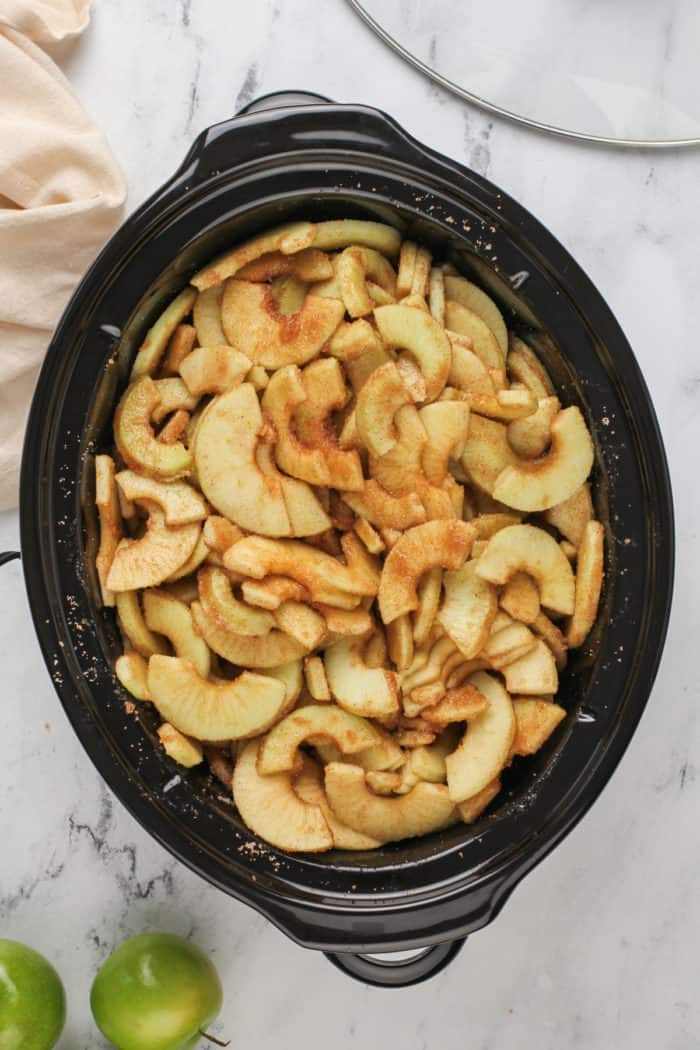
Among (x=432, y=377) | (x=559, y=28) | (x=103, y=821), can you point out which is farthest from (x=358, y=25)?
(x=103, y=821)

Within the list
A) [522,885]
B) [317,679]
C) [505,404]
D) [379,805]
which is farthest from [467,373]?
[522,885]

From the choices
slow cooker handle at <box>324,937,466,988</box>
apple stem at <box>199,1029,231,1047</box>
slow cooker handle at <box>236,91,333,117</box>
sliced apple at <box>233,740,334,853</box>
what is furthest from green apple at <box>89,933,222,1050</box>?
slow cooker handle at <box>236,91,333,117</box>

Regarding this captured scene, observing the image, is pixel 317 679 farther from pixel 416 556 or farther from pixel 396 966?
pixel 396 966

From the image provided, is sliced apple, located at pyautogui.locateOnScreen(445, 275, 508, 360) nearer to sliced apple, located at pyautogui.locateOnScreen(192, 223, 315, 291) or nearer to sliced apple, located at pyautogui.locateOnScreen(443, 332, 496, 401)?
sliced apple, located at pyautogui.locateOnScreen(443, 332, 496, 401)

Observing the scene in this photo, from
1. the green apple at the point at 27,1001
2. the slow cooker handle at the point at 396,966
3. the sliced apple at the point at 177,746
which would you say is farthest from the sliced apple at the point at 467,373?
the green apple at the point at 27,1001

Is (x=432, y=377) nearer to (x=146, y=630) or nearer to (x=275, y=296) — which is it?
(x=275, y=296)

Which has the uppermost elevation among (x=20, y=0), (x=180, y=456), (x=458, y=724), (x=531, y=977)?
(x=20, y=0)
